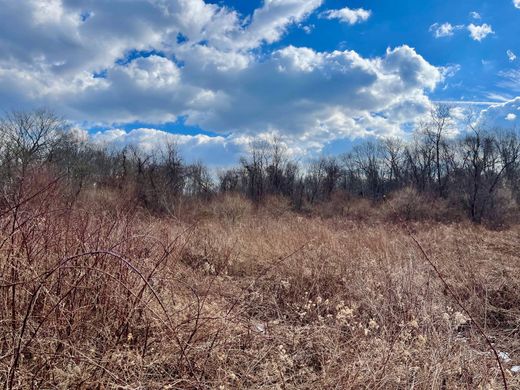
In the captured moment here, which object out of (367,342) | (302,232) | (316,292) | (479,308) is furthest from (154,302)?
(302,232)

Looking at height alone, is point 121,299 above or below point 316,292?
above

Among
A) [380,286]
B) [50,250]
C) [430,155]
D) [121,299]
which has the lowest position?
[380,286]

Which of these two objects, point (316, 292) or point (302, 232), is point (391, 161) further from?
point (316, 292)

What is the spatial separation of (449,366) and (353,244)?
511cm

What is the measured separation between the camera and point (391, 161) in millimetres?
57812

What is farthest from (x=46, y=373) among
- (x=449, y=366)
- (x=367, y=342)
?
(x=449, y=366)

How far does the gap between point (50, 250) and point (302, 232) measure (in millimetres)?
6544

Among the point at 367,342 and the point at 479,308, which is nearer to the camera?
the point at 367,342

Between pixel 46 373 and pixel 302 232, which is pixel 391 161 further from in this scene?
pixel 46 373

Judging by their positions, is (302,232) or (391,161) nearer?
(302,232)

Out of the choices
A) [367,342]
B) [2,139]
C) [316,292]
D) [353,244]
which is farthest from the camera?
[2,139]

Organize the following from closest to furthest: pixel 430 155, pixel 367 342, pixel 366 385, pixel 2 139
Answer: pixel 366 385 → pixel 367 342 → pixel 2 139 → pixel 430 155

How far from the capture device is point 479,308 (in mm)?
4547

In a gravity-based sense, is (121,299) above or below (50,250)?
below
